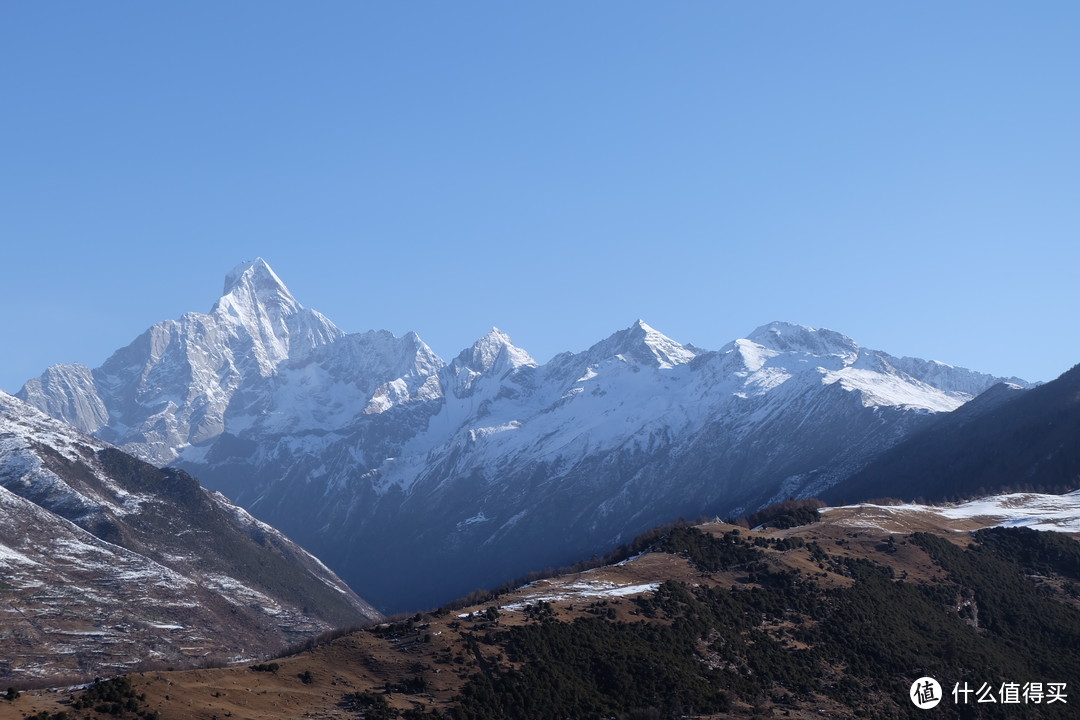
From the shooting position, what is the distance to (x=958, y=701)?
646 feet

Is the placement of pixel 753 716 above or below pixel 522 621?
below

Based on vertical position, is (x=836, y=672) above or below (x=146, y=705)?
below

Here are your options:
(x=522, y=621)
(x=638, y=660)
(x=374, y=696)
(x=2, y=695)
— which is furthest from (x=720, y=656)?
(x=2, y=695)

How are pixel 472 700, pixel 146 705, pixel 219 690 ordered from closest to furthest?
pixel 146 705 < pixel 219 690 < pixel 472 700

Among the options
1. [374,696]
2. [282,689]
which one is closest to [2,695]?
[282,689]

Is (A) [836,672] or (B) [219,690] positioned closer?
(B) [219,690]

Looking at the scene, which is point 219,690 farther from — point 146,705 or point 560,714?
point 560,714

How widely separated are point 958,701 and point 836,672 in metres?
21.8

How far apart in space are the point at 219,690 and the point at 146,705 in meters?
12.7

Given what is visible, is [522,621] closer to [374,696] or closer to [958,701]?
[374,696]

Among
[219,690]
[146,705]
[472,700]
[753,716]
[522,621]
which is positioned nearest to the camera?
[146,705]

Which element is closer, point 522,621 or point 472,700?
point 472,700

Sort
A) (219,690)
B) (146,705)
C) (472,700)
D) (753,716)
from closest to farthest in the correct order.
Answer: (146,705), (219,690), (472,700), (753,716)

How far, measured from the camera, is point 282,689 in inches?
5979
